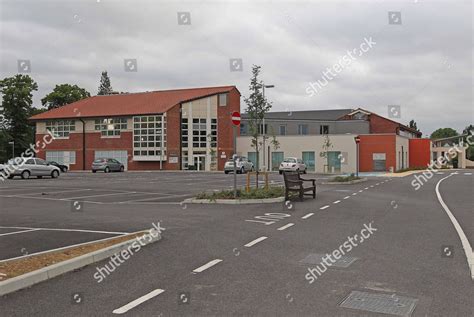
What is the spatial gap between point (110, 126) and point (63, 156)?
8.15m

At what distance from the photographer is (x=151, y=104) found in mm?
59906

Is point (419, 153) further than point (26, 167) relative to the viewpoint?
Yes

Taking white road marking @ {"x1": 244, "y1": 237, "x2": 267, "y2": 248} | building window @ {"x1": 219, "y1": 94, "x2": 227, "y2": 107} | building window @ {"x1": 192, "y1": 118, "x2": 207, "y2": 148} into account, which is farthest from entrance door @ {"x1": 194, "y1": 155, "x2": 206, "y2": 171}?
white road marking @ {"x1": 244, "y1": 237, "x2": 267, "y2": 248}

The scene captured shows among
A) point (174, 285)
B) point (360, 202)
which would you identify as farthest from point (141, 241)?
point (360, 202)

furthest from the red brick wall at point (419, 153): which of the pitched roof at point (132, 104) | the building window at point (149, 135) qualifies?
the building window at point (149, 135)

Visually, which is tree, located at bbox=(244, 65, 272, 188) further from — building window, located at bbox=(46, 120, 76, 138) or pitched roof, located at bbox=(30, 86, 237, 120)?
building window, located at bbox=(46, 120, 76, 138)

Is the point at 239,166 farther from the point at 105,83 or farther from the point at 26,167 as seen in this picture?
the point at 105,83

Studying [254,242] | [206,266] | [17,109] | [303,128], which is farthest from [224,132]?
[206,266]

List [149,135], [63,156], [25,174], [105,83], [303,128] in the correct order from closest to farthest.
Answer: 1. [25,174]
2. [149,135]
3. [63,156]
4. [303,128]
5. [105,83]

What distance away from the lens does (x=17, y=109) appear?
7681cm

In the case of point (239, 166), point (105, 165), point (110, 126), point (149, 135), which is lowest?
point (239, 166)

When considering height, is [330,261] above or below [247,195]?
below

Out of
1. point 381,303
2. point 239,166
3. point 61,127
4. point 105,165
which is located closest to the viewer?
point 381,303

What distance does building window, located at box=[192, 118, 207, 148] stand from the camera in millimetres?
57469
